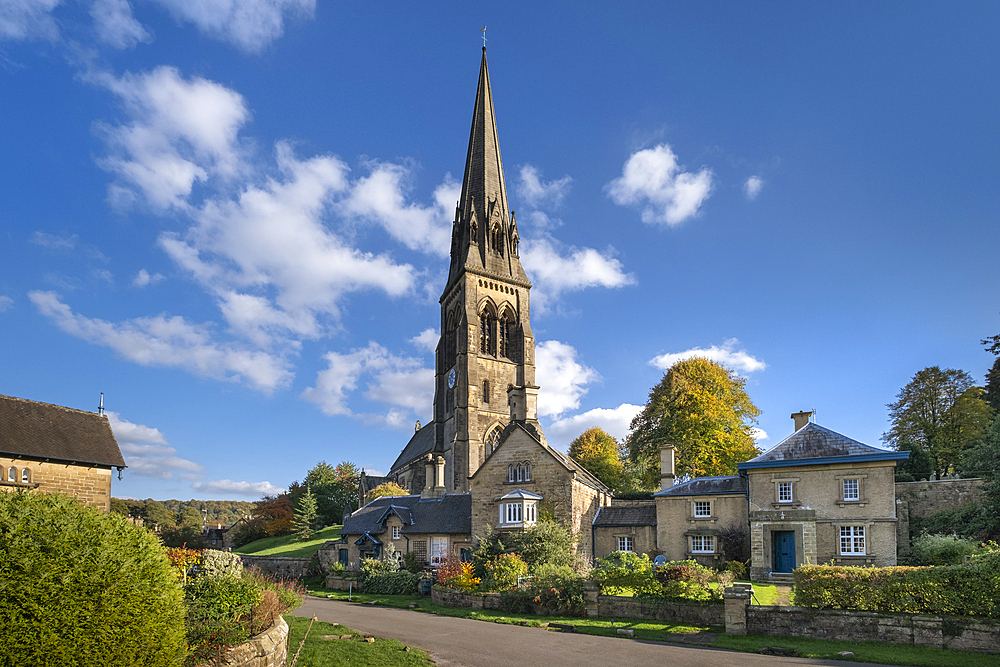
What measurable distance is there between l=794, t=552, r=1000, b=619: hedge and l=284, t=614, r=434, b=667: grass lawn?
34.6ft

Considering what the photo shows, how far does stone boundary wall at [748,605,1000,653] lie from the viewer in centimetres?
1413

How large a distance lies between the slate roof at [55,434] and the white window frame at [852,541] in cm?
3467

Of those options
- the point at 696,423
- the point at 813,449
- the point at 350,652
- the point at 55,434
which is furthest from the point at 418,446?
the point at 350,652

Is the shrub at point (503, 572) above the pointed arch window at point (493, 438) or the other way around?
the other way around

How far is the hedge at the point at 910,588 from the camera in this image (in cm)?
1443

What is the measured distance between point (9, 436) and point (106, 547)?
25225 mm

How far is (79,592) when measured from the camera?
8.13 metres

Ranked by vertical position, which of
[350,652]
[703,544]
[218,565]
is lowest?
[703,544]

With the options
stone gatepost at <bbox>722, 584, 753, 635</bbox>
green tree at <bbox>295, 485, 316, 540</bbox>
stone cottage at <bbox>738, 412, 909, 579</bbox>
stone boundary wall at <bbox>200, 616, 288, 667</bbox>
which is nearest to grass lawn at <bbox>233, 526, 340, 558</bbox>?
green tree at <bbox>295, 485, 316, 540</bbox>

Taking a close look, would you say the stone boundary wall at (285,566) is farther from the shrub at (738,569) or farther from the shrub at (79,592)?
the shrub at (79,592)

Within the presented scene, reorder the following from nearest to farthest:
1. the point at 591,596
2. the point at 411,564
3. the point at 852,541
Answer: the point at 591,596, the point at 852,541, the point at 411,564

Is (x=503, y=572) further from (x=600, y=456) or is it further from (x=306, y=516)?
(x=306, y=516)

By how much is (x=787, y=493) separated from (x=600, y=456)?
26374mm

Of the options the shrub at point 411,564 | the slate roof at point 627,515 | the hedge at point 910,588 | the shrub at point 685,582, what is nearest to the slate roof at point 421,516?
the shrub at point 411,564
